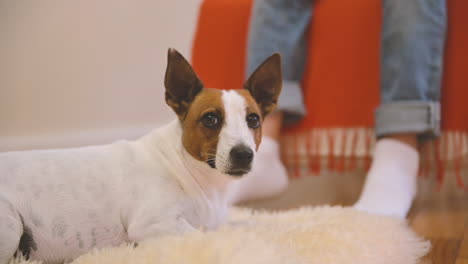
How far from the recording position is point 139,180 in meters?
0.97

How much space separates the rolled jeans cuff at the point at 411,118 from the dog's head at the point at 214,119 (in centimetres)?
50

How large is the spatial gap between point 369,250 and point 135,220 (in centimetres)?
47

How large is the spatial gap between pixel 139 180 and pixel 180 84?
22 centimetres

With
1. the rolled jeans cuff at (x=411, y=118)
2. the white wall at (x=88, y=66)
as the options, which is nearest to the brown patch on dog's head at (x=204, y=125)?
the white wall at (x=88, y=66)

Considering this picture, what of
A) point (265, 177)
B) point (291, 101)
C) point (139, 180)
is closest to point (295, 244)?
point (139, 180)

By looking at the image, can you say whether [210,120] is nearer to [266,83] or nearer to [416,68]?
[266,83]

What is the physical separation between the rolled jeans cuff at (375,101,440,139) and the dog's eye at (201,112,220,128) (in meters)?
0.64

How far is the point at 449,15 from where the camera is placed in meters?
1.42

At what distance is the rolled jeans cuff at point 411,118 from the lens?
1345 millimetres

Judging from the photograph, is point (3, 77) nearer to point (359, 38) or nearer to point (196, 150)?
point (196, 150)

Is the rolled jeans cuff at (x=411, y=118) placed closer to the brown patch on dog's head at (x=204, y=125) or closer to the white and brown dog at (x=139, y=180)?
the white and brown dog at (x=139, y=180)

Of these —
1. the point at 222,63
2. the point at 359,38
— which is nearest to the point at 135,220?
the point at 222,63

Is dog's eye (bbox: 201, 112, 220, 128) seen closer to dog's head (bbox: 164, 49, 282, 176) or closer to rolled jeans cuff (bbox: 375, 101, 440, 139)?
dog's head (bbox: 164, 49, 282, 176)

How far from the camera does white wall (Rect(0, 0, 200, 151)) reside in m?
1.38
